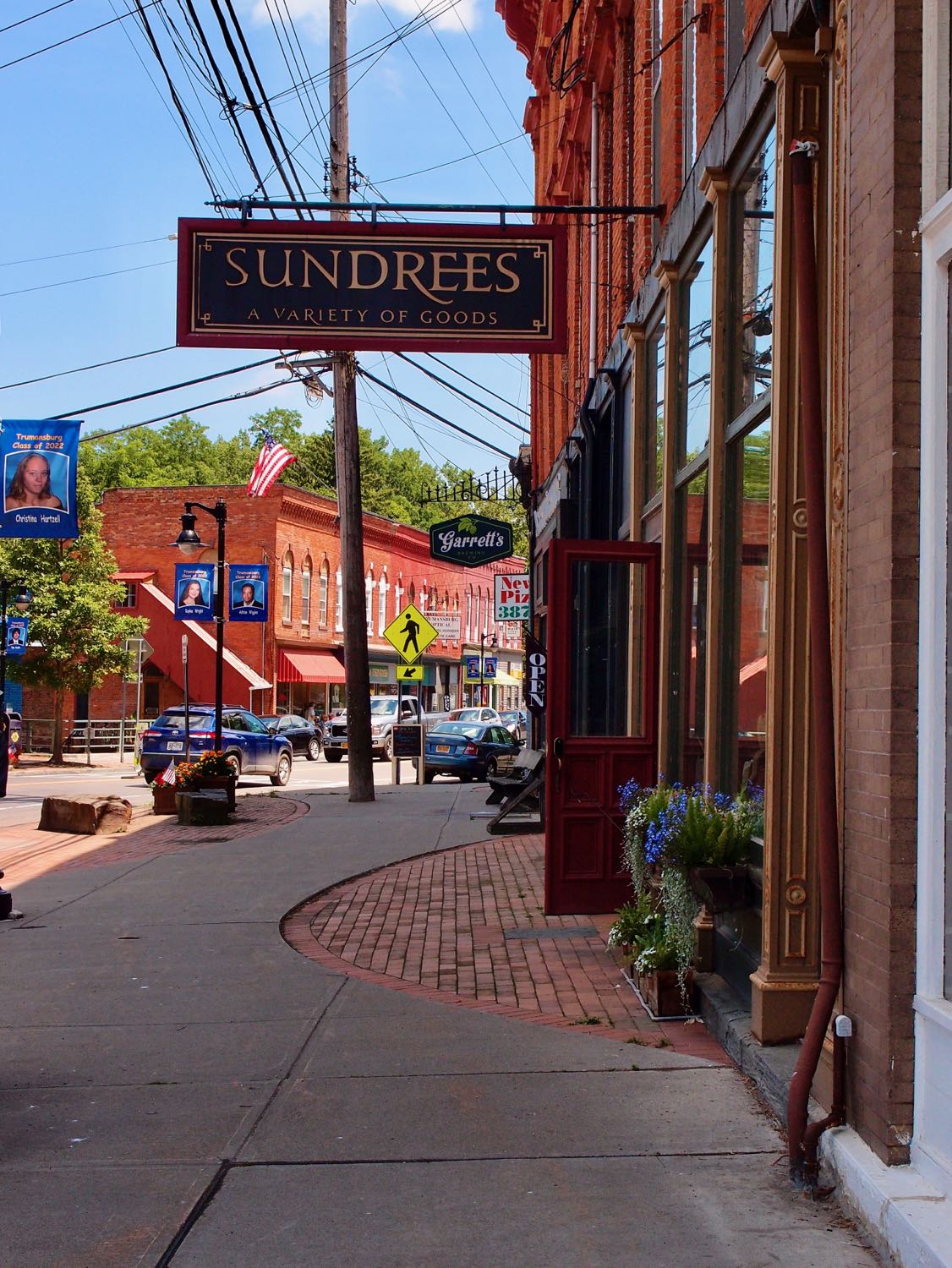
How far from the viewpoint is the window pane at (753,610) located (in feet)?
21.1

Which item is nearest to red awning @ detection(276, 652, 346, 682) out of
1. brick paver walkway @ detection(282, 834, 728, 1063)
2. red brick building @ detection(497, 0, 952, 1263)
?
brick paver walkway @ detection(282, 834, 728, 1063)

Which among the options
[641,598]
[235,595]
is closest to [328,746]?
[235,595]

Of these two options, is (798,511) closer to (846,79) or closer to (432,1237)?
(846,79)

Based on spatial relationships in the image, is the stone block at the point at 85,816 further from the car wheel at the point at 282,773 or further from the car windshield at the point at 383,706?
the car windshield at the point at 383,706

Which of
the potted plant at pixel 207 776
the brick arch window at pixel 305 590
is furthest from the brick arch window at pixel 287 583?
the potted plant at pixel 207 776

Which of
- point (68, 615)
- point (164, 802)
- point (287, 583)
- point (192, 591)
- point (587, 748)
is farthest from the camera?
point (287, 583)

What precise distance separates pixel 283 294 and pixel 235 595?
28.4m

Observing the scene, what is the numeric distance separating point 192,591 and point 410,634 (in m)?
9.70

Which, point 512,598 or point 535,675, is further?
point 512,598

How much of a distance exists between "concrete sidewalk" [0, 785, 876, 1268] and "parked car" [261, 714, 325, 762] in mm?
27812

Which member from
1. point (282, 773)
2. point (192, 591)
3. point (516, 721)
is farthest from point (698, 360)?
point (516, 721)

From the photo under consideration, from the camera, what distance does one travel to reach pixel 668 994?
6.58m

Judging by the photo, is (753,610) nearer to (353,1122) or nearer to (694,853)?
(694,853)

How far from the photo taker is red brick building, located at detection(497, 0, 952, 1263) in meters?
3.85
